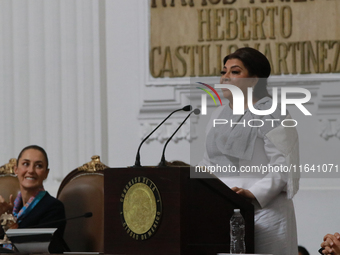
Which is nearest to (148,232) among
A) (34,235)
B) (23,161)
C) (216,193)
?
(216,193)

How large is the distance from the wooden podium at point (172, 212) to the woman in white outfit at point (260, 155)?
16cm

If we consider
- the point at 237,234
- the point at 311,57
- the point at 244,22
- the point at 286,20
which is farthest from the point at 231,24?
the point at 237,234

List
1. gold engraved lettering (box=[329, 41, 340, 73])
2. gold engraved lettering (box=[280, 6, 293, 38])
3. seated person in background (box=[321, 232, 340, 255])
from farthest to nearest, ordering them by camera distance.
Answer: gold engraved lettering (box=[280, 6, 293, 38]) < gold engraved lettering (box=[329, 41, 340, 73]) < seated person in background (box=[321, 232, 340, 255])

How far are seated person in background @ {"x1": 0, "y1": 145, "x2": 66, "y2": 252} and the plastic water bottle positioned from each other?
4.03 feet

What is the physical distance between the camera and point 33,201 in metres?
3.29

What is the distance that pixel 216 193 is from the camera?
223 centimetres

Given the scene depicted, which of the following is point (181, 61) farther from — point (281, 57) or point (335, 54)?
point (335, 54)

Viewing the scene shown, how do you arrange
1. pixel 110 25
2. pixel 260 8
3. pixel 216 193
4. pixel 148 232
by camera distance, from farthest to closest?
pixel 110 25, pixel 260 8, pixel 216 193, pixel 148 232

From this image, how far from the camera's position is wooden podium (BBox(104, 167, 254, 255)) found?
2.07 m

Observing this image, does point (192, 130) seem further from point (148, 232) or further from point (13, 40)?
point (148, 232)

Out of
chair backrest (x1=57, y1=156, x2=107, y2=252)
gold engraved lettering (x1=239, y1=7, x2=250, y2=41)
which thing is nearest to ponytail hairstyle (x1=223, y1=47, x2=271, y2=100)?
chair backrest (x1=57, y1=156, x2=107, y2=252)

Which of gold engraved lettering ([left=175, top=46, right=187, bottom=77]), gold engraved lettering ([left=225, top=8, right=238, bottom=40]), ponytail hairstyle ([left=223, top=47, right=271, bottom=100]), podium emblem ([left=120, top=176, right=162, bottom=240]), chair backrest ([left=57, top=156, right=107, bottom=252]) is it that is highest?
gold engraved lettering ([left=225, top=8, right=238, bottom=40])

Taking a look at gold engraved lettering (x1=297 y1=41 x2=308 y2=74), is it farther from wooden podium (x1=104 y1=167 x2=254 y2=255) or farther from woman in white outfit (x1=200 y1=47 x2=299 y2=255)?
wooden podium (x1=104 y1=167 x2=254 y2=255)

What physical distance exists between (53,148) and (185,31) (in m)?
1.46
